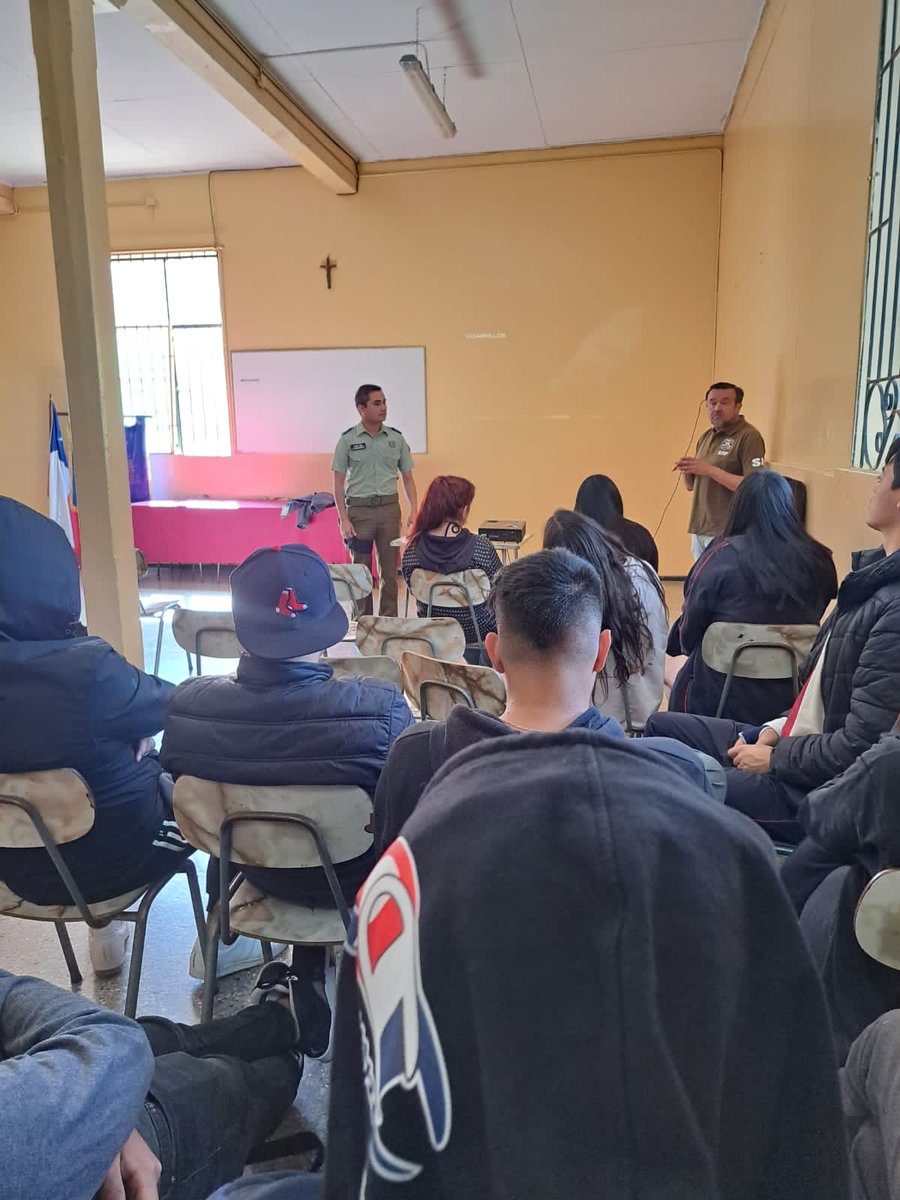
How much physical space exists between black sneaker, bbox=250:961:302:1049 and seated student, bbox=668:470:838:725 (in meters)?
1.50

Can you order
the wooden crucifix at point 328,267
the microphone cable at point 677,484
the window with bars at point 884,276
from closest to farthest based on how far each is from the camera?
the window with bars at point 884,276
the microphone cable at point 677,484
the wooden crucifix at point 328,267

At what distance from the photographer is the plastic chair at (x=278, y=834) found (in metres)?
1.46

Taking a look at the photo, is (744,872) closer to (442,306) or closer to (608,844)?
(608,844)

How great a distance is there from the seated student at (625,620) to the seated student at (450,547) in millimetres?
1137

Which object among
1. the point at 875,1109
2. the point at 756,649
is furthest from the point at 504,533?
the point at 875,1109

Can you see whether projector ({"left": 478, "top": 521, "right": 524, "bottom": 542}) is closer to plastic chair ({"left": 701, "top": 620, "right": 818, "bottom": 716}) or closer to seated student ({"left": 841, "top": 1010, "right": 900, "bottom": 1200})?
plastic chair ({"left": 701, "top": 620, "right": 818, "bottom": 716})

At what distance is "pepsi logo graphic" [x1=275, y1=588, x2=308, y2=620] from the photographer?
1583mm

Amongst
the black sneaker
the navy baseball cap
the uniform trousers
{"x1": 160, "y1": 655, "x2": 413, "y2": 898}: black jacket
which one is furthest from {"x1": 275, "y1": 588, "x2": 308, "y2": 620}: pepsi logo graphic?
the uniform trousers

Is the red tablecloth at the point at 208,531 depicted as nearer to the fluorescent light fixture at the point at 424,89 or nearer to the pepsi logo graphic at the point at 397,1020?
the fluorescent light fixture at the point at 424,89

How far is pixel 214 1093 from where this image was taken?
4.09 feet

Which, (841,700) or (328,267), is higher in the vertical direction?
(328,267)

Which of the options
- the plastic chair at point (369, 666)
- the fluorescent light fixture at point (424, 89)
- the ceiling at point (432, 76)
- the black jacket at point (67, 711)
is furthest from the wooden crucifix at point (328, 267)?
the black jacket at point (67, 711)

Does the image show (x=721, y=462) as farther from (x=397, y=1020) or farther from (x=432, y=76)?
(x=397, y=1020)

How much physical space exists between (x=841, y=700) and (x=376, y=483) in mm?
4150
